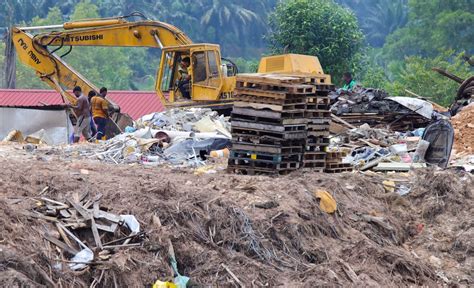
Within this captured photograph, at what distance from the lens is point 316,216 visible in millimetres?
10531

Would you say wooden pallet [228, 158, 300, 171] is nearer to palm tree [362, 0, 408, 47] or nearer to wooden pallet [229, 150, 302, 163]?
wooden pallet [229, 150, 302, 163]

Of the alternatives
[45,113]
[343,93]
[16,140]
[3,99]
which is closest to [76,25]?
Result: [45,113]

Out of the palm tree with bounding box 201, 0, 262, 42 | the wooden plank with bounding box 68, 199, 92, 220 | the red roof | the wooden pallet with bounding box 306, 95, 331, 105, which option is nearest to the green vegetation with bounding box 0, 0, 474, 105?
the palm tree with bounding box 201, 0, 262, 42

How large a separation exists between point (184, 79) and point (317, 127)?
27.0ft

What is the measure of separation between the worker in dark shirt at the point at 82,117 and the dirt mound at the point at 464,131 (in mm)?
7372

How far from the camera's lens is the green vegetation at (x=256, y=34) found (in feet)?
130

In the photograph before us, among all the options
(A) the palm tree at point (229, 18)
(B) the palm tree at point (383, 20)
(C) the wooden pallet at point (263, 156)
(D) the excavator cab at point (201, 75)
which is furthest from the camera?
(B) the palm tree at point (383, 20)

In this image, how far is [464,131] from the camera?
1803 cm

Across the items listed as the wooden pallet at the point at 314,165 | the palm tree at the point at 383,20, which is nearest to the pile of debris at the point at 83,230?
the wooden pallet at the point at 314,165

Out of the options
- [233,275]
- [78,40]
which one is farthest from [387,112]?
[233,275]

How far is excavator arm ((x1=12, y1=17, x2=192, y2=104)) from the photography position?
2120 cm

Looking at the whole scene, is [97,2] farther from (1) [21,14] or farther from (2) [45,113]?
(2) [45,113]

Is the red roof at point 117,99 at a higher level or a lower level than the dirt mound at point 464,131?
lower

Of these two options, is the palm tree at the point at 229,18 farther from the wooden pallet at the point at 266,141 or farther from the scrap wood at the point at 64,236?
the scrap wood at the point at 64,236
